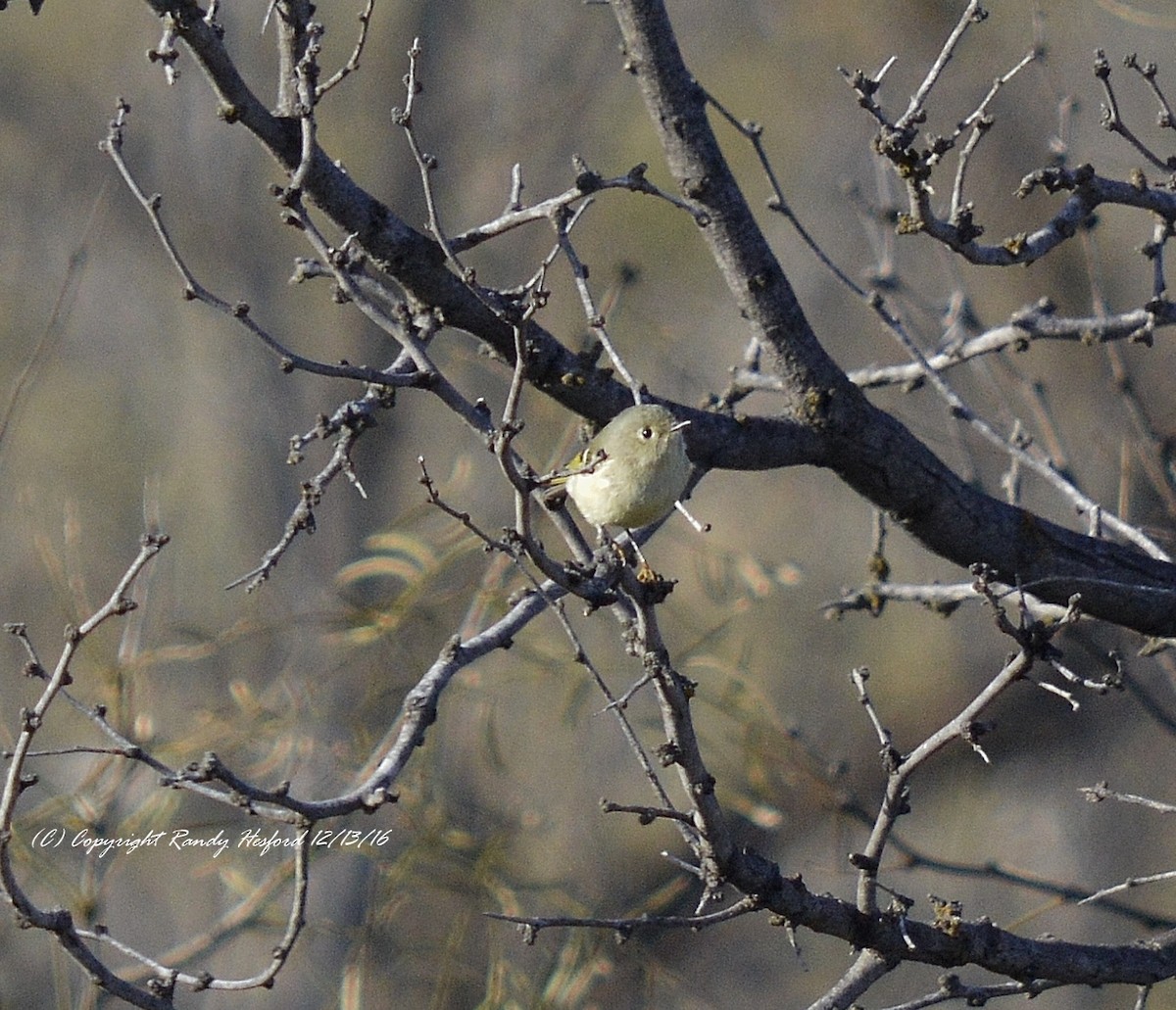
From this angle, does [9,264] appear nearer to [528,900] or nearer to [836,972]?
[528,900]

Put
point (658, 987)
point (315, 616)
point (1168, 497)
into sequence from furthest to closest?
point (658, 987)
point (315, 616)
point (1168, 497)

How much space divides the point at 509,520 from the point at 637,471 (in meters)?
4.72

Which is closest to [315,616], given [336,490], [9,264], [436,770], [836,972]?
[436,770]

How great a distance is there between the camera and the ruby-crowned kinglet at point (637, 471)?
2.04 m

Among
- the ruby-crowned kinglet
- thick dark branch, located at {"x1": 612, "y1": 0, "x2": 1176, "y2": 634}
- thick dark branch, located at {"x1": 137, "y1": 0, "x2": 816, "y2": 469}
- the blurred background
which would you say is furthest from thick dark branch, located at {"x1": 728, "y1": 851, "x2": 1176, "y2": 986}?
the blurred background

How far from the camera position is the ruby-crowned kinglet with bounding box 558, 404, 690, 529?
6.71 ft

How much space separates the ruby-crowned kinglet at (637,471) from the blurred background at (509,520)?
2.19 m

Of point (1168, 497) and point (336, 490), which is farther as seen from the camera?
point (336, 490)

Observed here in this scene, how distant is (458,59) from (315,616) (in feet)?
13.5

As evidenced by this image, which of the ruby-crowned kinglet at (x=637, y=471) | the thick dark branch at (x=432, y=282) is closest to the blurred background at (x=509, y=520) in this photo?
the thick dark branch at (x=432, y=282)

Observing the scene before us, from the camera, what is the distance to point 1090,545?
2.73 m

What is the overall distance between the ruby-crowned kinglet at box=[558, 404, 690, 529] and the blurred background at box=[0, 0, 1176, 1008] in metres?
2.19

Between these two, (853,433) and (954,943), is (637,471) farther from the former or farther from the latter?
(954,943)

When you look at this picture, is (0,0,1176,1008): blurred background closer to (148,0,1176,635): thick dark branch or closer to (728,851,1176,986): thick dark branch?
(148,0,1176,635): thick dark branch
